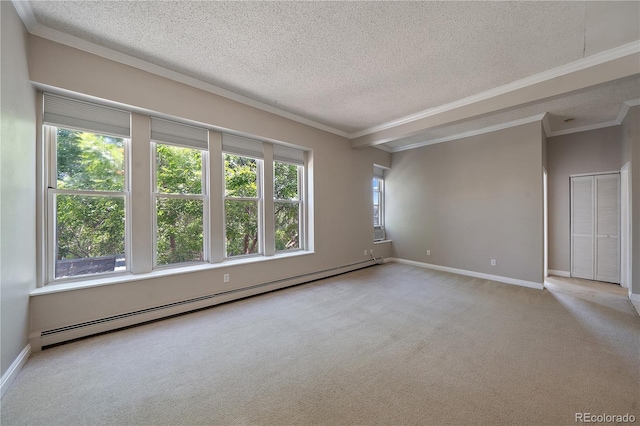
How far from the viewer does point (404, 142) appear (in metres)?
5.60

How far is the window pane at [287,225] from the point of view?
4293 mm

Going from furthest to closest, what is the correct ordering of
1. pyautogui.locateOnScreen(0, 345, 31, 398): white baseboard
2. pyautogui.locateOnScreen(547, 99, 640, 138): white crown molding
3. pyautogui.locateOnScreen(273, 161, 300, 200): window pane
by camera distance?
pyautogui.locateOnScreen(273, 161, 300, 200): window pane
pyautogui.locateOnScreen(547, 99, 640, 138): white crown molding
pyautogui.locateOnScreen(0, 345, 31, 398): white baseboard

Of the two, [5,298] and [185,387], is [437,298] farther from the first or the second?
[5,298]

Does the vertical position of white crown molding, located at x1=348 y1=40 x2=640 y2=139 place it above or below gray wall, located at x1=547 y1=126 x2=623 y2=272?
above

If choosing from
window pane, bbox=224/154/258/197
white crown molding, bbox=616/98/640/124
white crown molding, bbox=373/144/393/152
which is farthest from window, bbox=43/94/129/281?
white crown molding, bbox=616/98/640/124

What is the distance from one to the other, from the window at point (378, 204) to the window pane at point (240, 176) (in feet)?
11.2

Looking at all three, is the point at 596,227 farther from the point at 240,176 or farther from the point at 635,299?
the point at 240,176

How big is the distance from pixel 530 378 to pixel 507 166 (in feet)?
12.6

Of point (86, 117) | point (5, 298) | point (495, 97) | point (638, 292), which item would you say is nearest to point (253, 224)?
point (86, 117)

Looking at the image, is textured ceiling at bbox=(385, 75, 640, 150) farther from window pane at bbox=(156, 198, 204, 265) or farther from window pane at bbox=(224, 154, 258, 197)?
window pane at bbox=(156, 198, 204, 265)

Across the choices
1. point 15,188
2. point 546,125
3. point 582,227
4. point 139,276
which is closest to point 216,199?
point 139,276

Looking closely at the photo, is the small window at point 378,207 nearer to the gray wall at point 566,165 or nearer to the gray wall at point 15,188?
the gray wall at point 566,165

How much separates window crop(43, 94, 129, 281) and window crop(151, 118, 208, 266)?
13.2 inches

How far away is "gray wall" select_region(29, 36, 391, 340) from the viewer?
228cm
